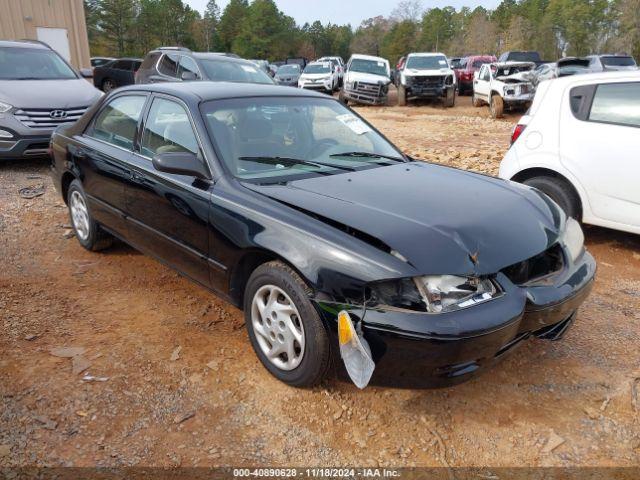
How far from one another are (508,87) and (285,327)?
49.5 ft

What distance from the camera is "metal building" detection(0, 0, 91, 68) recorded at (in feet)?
59.7

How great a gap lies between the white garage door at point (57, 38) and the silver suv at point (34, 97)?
11.8 metres

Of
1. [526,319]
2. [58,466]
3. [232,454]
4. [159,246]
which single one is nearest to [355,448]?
[232,454]

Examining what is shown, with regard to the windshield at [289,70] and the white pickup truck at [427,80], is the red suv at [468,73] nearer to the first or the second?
the white pickup truck at [427,80]

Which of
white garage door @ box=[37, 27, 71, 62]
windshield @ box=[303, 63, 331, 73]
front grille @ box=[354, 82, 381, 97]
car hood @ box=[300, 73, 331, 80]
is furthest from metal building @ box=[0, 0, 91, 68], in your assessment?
front grille @ box=[354, 82, 381, 97]

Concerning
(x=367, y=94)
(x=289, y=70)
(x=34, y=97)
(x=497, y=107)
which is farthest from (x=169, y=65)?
(x=289, y=70)

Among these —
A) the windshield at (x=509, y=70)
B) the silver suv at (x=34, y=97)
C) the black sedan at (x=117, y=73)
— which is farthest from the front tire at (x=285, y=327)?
the windshield at (x=509, y=70)

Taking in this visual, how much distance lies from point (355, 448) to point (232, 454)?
0.57 meters

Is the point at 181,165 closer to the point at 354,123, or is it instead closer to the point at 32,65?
the point at 354,123

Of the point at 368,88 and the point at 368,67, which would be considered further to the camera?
the point at 368,67

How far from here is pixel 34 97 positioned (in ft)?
25.0

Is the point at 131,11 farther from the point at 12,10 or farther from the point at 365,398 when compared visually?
the point at 365,398

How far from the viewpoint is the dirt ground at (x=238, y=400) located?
2.42m

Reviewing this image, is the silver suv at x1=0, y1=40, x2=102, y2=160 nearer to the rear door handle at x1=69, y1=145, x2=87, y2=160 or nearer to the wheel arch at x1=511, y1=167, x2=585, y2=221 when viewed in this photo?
the rear door handle at x1=69, y1=145, x2=87, y2=160
